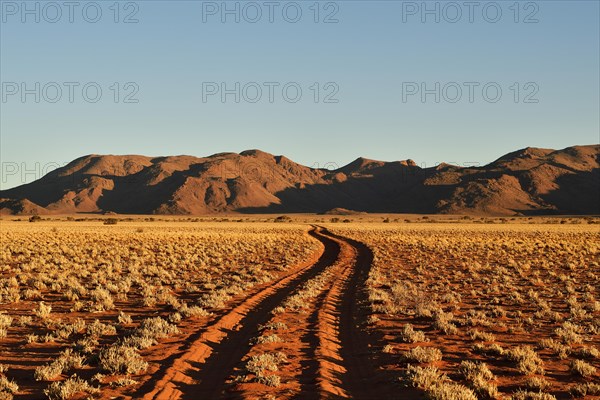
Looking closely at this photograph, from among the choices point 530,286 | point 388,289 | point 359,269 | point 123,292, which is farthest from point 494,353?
point 359,269

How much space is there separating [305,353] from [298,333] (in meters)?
1.62

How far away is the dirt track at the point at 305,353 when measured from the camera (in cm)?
775

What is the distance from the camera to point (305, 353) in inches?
388

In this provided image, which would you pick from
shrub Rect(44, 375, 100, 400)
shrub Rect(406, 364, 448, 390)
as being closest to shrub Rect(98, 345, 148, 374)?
shrub Rect(44, 375, 100, 400)

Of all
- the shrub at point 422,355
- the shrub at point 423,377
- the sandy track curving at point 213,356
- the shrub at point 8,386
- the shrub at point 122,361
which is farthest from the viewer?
the shrub at point 422,355

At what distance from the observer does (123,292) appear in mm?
17734

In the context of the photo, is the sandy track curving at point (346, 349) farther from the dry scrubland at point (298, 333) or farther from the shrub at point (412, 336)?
the shrub at point (412, 336)

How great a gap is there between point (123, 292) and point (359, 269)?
11.8m

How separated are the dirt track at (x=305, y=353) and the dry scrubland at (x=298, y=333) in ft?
0.13

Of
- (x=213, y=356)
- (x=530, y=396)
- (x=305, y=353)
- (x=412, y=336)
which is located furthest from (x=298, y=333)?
(x=530, y=396)

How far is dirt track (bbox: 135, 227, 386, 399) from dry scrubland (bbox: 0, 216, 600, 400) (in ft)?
0.13

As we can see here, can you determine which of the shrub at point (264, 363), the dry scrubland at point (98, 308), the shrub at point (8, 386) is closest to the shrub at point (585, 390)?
the shrub at point (264, 363)

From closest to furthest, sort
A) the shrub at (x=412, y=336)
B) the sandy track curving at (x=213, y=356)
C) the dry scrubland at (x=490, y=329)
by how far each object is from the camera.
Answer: the sandy track curving at (x=213, y=356)
the dry scrubland at (x=490, y=329)
the shrub at (x=412, y=336)

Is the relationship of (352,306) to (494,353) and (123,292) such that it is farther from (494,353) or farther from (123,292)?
(123,292)
